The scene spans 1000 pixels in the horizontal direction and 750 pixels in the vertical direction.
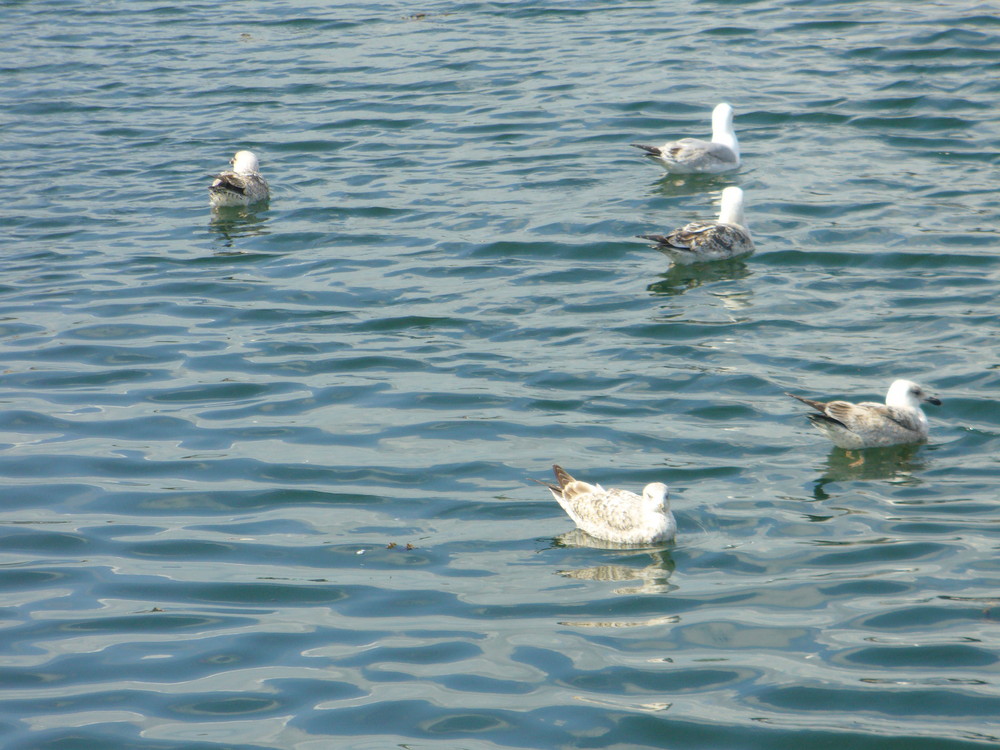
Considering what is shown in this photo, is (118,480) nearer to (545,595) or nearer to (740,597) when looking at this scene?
(545,595)

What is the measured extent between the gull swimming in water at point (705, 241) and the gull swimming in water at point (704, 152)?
2.43 m

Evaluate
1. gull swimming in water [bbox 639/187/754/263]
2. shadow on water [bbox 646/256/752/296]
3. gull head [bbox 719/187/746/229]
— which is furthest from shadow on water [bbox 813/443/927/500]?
gull head [bbox 719/187/746/229]

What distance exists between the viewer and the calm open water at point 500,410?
6504mm

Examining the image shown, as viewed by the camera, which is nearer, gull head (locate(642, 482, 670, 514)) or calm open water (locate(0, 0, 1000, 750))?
calm open water (locate(0, 0, 1000, 750))

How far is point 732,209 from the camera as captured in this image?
13773 mm

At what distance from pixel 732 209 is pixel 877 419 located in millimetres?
5106

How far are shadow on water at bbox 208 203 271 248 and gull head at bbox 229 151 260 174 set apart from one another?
1.92 ft

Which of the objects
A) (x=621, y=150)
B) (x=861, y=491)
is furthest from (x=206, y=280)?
(x=861, y=491)

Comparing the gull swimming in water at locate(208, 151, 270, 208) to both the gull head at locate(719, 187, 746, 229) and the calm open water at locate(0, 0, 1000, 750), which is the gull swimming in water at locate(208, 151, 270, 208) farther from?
the gull head at locate(719, 187, 746, 229)

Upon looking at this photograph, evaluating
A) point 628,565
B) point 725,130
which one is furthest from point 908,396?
point 725,130

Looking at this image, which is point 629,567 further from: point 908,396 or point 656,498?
point 908,396

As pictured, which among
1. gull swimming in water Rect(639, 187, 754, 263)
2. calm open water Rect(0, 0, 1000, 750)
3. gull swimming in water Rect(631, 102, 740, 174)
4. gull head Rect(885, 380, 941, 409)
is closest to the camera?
calm open water Rect(0, 0, 1000, 750)

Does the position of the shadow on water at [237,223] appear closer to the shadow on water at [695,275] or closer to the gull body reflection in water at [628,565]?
the shadow on water at [695,275]

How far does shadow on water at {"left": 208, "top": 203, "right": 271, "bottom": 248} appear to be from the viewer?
1489 cm
